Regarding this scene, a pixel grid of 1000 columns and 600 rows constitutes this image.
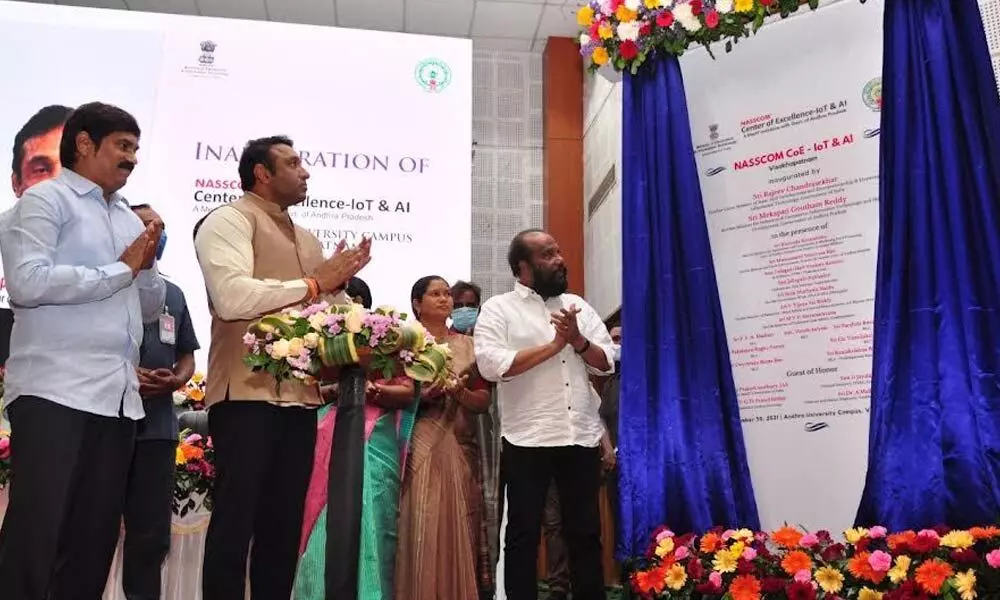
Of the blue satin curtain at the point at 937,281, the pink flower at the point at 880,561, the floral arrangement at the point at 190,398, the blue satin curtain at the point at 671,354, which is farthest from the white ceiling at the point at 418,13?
the pink flower at the point at 880,561

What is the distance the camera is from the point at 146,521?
2.72m

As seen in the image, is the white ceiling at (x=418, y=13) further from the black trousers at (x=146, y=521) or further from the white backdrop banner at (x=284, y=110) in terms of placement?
the black trousers at (x=146, y=521)

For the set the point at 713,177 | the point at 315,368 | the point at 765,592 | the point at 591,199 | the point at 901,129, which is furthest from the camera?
the point at 591,199

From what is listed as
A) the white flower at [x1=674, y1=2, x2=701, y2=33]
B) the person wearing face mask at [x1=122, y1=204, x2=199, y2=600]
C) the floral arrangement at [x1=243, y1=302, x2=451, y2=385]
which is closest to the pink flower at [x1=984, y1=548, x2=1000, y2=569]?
the floral arrangement at [x1=243, y1=302, x2=451, y2=385]

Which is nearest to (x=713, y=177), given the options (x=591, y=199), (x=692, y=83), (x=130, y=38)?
(x=692, y=83)

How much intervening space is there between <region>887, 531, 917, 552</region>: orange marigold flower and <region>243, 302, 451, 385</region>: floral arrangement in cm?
143

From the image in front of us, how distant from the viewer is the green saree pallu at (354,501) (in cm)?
233

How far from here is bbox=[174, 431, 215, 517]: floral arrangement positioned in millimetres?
3236

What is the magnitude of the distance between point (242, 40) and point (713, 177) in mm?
3541

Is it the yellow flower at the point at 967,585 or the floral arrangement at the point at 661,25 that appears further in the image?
the floral arrangement at the point at 661,25

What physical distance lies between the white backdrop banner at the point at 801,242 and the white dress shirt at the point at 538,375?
2.07 ft

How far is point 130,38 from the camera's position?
559 centimetres

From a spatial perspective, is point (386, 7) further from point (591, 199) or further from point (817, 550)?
point (817, 550)

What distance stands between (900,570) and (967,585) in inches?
6.8
